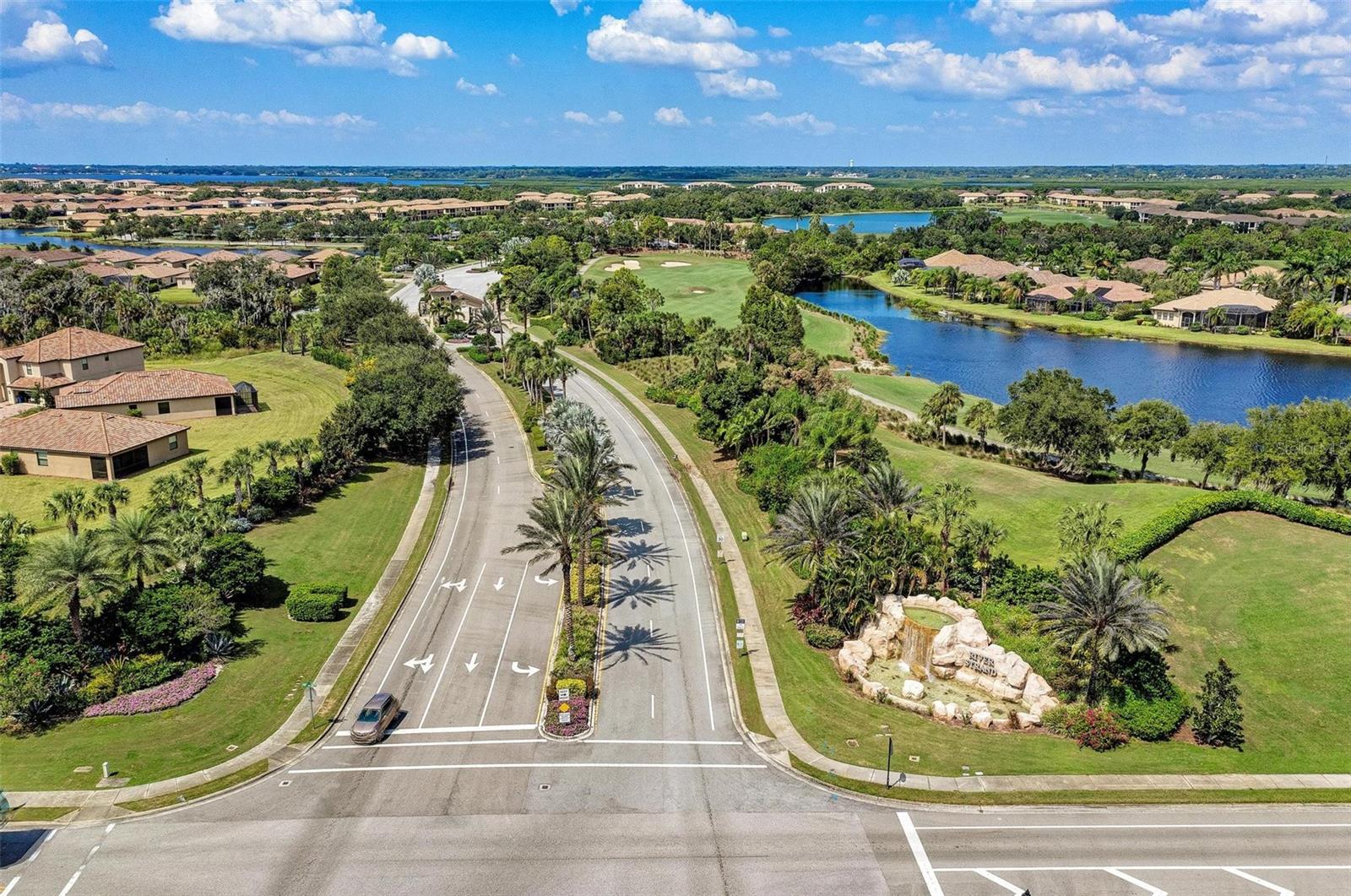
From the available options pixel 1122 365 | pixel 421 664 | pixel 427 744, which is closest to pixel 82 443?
pixel 421 664

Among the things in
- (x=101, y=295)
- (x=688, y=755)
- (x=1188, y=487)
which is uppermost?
(x=101, y=295)

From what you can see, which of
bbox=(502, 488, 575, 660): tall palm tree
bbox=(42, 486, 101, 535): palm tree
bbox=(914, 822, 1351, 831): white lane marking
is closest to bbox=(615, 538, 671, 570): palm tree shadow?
bbox=(502, 488, 575, 660): tall palm tree

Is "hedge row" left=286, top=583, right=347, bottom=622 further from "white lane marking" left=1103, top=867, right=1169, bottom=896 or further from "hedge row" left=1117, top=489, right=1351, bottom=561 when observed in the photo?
"hedge row" left=1117, top=489, right=1351, bottom=561

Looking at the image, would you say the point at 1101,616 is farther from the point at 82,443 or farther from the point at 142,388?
the point at 142,388

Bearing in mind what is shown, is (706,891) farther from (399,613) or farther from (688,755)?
(399,613)

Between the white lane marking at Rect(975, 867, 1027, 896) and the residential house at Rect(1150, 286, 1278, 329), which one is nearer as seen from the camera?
the white lane marking at Rect(975, 867, 1027, 896)

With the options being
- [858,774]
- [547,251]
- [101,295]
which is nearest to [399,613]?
[858,774]

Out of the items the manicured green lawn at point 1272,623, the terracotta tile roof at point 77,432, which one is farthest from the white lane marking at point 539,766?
the terracotta tile roof at point 77,432
